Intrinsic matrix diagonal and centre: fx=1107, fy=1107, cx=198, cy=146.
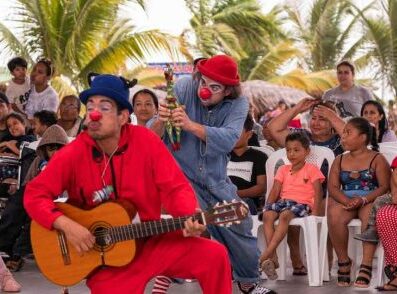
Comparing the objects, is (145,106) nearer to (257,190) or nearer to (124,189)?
(257,190)

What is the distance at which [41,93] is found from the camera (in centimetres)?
1404

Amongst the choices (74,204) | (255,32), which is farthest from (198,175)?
(255,32)

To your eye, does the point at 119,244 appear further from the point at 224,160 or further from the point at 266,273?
the point at 266,273

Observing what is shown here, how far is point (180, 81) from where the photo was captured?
296 inches

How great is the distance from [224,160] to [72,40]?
601 inches

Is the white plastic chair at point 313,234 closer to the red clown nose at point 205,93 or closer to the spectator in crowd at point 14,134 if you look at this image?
the red clown nose at point 205,93

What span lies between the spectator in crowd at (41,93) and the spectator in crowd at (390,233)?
5.98 meters

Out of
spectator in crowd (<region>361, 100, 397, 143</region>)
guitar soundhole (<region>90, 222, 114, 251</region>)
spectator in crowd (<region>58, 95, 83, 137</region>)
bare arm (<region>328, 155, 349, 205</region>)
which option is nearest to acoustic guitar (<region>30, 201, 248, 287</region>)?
guitar soundhole (<region>90, 222, 114, 251</region>)

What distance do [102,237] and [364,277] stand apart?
12.3 ft

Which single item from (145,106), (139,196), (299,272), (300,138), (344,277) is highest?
(145,106)

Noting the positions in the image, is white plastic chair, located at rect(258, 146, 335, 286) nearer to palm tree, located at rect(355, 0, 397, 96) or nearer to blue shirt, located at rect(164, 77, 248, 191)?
blue shirt, located at rect(164, 77, 248, 191)

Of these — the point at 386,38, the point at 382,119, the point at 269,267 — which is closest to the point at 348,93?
the point at 382,119

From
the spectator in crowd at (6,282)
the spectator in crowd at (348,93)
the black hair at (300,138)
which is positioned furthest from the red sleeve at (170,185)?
the spectator in crowd at (348,93)

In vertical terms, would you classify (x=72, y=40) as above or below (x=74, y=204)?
above
